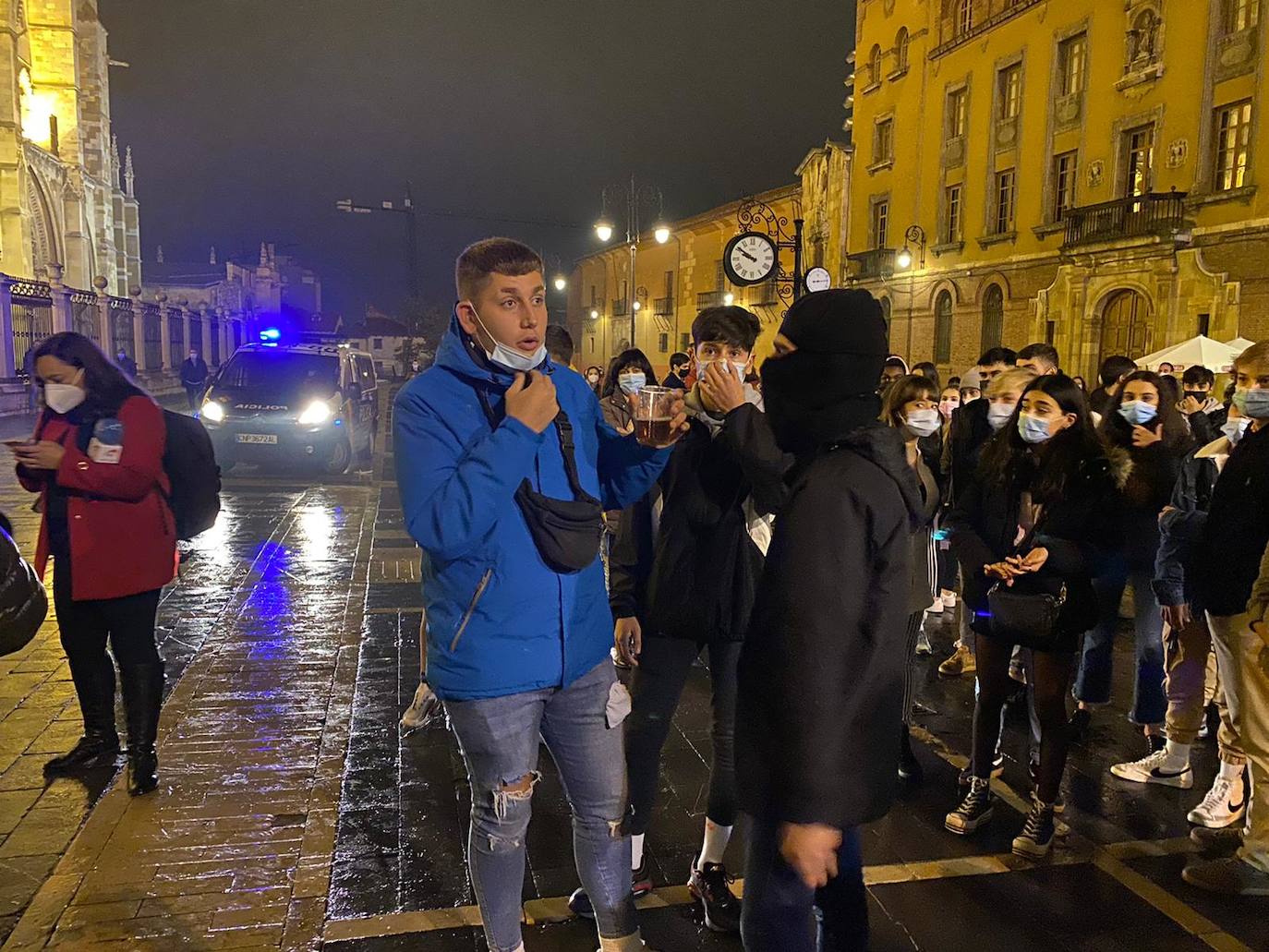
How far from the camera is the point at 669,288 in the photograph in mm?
51375

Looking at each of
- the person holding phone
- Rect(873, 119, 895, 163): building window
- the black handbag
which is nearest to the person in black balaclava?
the black handbag

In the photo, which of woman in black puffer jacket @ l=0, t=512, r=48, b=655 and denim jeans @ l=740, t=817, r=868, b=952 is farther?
woman in black puffer jacket @ l=0, t=512, r=48, b=655

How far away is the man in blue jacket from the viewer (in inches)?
92.2

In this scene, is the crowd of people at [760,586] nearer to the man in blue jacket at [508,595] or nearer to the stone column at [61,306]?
the man in blue jacket at [508,595]

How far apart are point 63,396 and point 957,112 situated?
3086 centimetres

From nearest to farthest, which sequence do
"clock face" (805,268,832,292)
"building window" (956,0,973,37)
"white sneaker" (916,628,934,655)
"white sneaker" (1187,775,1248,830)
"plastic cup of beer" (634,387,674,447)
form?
"plastic cup of beer" (634,387,674,447) < "white sneaker" (1187,775,1248,830) < "white sneaker" (916,628,934,655) < "clock face" (805,268,832,292) < "building window" (956,0,973,37)

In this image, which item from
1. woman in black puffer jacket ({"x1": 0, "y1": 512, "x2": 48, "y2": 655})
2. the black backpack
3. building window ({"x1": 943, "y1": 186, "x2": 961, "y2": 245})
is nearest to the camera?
woman in black puffer jacket ({"x1": 0, "y1": 512, "x2": 48, "y2": 655})

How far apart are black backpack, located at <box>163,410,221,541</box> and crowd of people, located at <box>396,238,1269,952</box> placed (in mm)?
2045

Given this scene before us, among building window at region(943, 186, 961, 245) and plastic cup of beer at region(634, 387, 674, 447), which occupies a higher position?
building window at region(943, 186, 961, 245)

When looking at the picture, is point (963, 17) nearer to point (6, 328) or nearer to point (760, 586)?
point (6, 328)

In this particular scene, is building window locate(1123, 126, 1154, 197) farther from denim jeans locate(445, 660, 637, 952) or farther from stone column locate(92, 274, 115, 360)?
stone column locate(92, 274, 115, 360)

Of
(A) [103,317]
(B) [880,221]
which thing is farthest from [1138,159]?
(A) [103,317]

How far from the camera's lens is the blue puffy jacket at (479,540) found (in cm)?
229

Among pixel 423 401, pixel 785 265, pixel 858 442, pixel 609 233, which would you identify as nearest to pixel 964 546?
pixel 858 442
